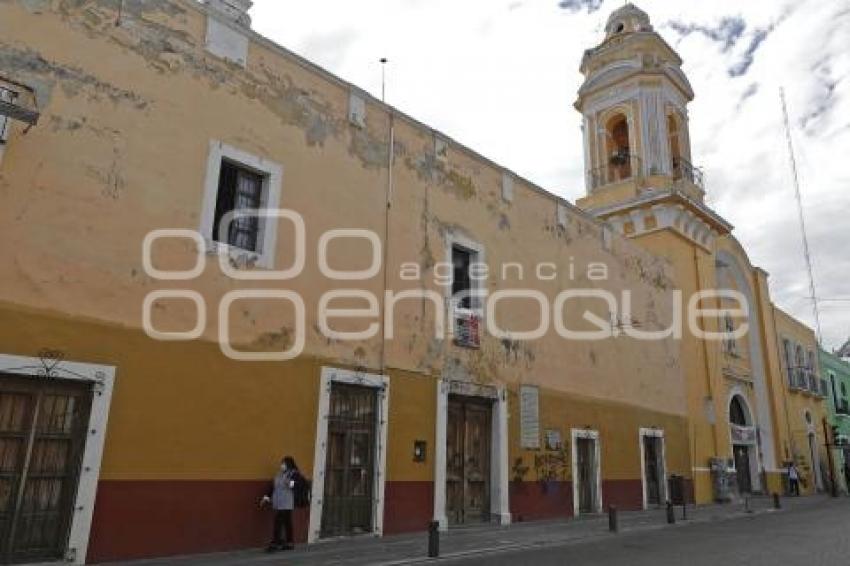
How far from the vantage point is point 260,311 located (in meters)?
9.39

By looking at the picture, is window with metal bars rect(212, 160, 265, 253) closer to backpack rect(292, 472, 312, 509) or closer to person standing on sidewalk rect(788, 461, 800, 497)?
backpack rect(292, 472, 312, 509)

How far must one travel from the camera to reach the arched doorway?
2233 cm

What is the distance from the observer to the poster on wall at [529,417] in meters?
13.5

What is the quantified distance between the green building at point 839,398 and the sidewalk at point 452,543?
69.8 ft

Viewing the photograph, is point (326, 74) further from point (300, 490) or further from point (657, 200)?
point (657, 200)

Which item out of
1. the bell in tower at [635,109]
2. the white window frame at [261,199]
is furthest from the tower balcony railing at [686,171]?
the white window frame at [261,199]

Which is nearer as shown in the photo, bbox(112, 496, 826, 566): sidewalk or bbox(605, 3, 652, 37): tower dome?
bbox(112, 496, 826, 566): sidewalk

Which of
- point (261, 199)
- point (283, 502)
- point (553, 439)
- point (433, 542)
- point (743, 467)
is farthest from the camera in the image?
point (743, 467)

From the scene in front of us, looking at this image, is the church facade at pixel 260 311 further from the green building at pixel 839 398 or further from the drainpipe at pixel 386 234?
the green building at pixel 839 398

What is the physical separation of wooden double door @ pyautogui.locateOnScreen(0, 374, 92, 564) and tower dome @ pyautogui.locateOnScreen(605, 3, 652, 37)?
70.7ft

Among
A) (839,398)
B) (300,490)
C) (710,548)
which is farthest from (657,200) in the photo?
(839,398)

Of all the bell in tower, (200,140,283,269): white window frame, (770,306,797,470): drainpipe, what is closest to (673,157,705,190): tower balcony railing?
the bell in tower

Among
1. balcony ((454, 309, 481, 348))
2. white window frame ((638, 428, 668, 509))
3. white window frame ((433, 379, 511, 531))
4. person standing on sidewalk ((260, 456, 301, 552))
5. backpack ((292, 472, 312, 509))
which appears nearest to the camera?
person standing on sidewalk ((260, 456, 301, 552))

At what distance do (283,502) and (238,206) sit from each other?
167 inches
